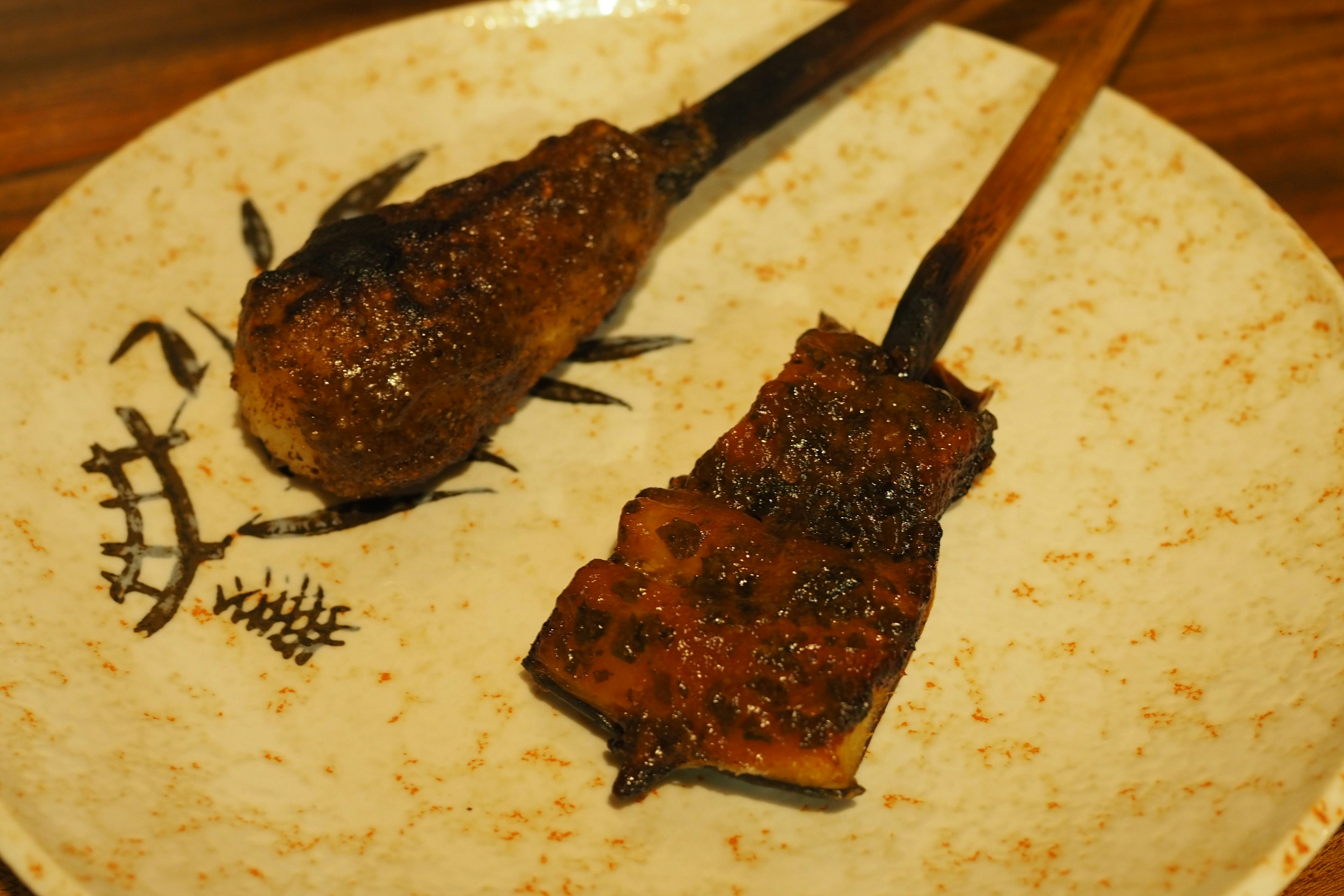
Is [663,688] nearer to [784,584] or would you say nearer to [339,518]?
[784,584]

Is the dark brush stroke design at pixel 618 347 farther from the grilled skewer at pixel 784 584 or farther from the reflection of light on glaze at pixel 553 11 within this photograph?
the reflection of light on glaze at pixel 553 11

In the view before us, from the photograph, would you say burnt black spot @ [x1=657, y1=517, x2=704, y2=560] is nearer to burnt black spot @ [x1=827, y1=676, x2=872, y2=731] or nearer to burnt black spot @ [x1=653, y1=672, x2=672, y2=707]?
→ burnt black spot @ [x1=653, y1=672, x2=672, y2=707]

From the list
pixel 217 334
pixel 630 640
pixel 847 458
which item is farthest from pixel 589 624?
pixel 217 334

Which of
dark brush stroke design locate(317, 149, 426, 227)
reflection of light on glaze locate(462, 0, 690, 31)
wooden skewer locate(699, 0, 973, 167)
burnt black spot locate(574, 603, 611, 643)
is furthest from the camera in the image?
reflection of light on glaze locate(462, 0, 690, 31)

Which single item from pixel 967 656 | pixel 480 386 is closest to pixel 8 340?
pixel 480 386

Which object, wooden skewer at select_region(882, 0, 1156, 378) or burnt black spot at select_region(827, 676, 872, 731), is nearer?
burnt black spot at select_region(827, 676, 872, 731)

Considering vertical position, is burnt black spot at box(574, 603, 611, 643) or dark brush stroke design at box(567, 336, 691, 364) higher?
dark brush stroke design at box(567, 336, 691, 364)

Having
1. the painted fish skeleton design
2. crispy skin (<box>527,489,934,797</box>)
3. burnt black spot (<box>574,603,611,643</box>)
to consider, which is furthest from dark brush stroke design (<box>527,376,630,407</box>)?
burnt black spot (<box>574,603,611,643</box>)
